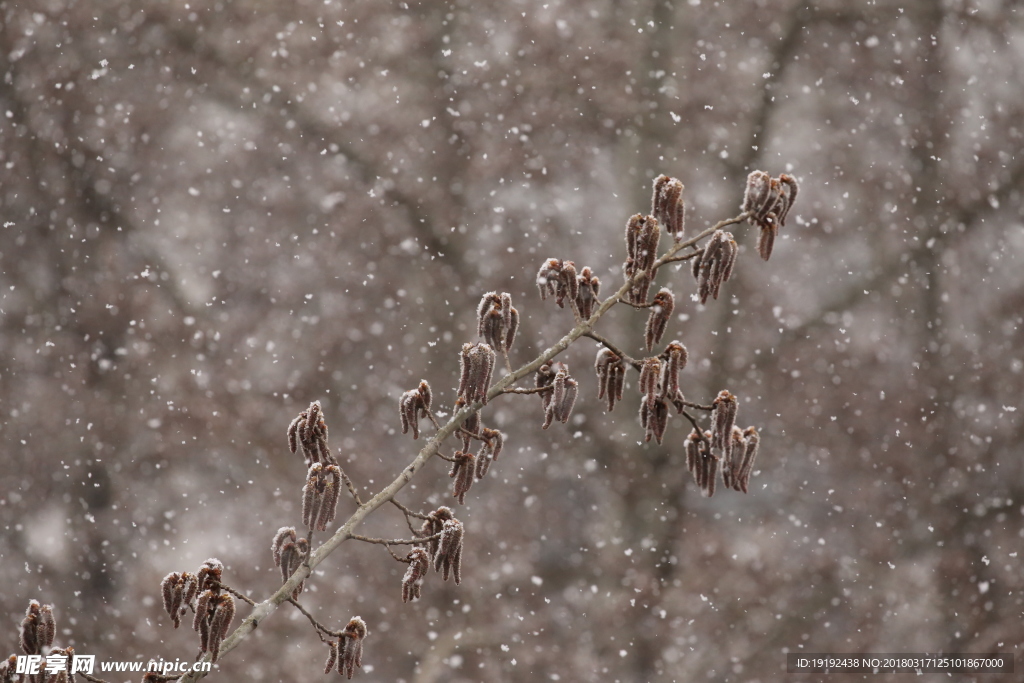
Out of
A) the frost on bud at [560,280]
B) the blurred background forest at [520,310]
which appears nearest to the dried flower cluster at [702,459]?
the frost on bud at [560,280]

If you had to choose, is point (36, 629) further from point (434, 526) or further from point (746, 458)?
point (746, 458)

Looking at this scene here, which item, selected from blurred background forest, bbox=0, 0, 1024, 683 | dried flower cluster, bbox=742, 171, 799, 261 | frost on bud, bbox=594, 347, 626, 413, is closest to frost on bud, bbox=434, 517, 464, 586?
frost on bud, bbox=594, 347, 626, 413

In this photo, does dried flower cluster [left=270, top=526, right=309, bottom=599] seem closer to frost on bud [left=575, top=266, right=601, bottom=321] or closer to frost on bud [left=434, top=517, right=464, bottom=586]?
frost on bud [left=434, top=517, right=464, bottom=586]

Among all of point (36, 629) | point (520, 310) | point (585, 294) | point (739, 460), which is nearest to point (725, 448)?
point (739, 460)

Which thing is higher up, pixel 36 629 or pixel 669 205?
pixel 669 205

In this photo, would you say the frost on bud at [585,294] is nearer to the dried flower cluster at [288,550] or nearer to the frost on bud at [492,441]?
the frost on bud at [492,441]
